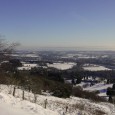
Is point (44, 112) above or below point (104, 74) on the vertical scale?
above

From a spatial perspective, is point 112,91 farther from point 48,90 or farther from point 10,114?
point 10,114

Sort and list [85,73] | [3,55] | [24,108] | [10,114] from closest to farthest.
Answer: [10,114]
[24,108]
[3,55]
[85,73]

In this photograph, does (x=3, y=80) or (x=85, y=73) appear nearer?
(x=3, y=80)

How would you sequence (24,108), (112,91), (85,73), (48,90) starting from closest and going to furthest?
(24,108) → (48,90) → (112,91) → (85,73)

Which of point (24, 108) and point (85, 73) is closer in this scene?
point (24, 108)

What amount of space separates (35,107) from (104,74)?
134002mm

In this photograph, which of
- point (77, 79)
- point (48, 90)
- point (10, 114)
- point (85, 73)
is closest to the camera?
point (10, 114)

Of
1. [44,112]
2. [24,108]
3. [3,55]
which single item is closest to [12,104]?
[24,108]

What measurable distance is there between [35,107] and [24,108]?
0.81 meters

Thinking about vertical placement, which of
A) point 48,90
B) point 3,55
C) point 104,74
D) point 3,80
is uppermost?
point 3,55

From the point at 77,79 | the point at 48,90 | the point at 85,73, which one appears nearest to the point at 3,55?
the point at 48,90

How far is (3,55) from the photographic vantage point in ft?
90.8

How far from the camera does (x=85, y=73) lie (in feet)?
472

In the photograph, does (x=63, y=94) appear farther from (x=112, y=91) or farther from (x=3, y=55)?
(x=112, y=91)
